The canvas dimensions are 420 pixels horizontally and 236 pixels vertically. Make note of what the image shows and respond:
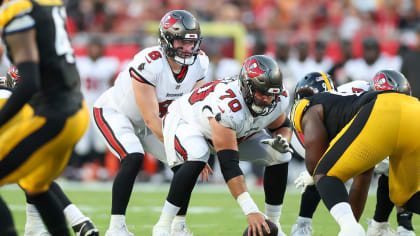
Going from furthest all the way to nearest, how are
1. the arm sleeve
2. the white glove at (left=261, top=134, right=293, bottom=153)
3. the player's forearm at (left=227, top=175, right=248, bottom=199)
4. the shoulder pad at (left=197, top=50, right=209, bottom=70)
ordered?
the shoulder pad at (left=197, top=50, right=209, bottom=70) < the white glove at (left=261, top=134, right=293, bottom=153) < the player's forearm at (left=227, top=175, right=248, bottom=199) < the arm sleeve

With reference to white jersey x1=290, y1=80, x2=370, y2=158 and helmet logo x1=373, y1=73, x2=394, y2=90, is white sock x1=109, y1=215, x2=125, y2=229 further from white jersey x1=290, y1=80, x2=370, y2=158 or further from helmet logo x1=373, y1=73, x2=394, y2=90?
helmet logo x1=373, y1=73, x2=394, y2=90

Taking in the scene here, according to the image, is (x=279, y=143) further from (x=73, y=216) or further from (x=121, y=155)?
(x=73, y=216)

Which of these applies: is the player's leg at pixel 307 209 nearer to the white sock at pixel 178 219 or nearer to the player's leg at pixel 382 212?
the player's leg at pixel 382 212

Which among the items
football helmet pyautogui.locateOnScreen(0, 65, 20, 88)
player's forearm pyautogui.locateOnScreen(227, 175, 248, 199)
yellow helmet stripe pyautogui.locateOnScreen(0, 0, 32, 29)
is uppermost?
yellow helmet stripe pyautogui.locateOnScreen(0, 0, 32, 29)

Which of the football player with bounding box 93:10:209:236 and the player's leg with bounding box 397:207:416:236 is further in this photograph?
the player's leg with bounding box 397:207:416:236

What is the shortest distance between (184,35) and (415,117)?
208 cm

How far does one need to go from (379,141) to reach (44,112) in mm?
1962

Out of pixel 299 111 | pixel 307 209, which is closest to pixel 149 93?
pixel 299 111

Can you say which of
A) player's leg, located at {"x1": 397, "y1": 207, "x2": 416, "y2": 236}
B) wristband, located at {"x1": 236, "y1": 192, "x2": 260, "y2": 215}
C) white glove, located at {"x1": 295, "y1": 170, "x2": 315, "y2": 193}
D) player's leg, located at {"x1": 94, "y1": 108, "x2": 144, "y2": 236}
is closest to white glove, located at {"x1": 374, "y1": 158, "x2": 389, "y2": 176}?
player's leg, located at {"x1": 397, "y1": 207, "x2": 416, "y2": 236}

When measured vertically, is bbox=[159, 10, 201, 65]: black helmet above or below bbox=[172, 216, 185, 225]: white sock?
above

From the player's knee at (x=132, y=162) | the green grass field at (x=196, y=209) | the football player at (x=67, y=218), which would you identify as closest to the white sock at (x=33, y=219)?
the football player at (x=67, y=218)

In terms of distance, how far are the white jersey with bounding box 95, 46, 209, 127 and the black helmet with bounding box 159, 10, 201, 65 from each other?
12 cm

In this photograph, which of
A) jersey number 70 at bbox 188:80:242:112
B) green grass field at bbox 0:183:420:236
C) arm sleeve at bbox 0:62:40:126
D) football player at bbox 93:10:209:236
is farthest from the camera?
green grass field at bbox 0:183:420:236

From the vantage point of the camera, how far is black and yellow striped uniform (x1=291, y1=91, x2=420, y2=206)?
4258mm
